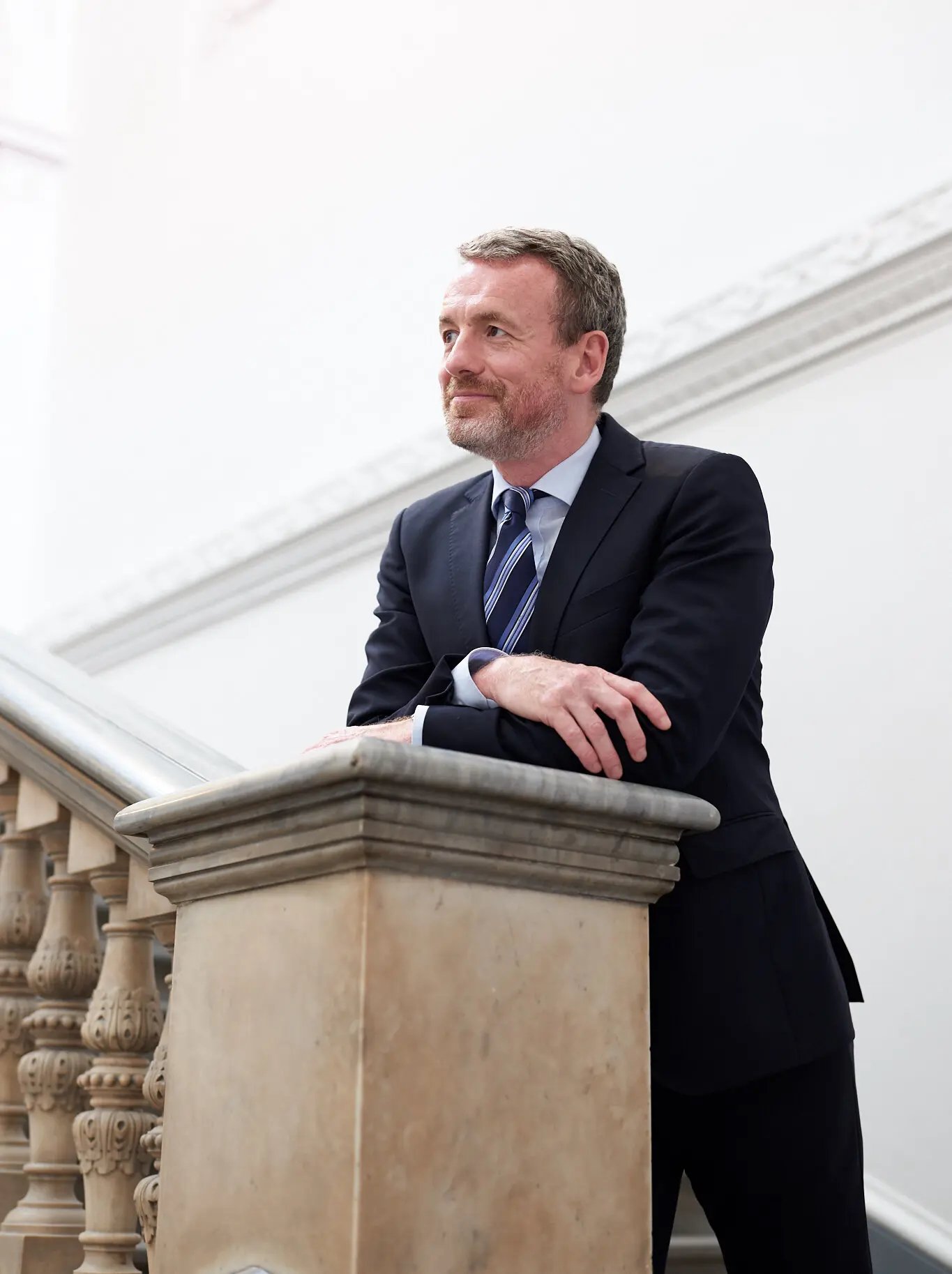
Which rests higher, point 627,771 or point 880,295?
point 880,295

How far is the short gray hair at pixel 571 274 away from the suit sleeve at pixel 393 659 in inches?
11.5

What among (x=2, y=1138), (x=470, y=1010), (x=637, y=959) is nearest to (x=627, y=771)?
(x=637, y=959)

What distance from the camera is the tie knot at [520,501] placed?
61.0 inches

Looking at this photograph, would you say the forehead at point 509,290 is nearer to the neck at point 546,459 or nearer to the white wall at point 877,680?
the neck at point 546,459

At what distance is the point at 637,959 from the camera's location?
4.08 ft

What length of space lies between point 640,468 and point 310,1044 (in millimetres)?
673

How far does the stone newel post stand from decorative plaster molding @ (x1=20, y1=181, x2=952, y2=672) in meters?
1.88

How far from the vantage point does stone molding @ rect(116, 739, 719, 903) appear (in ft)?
3.57

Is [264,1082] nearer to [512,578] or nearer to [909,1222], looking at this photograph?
[512,578]

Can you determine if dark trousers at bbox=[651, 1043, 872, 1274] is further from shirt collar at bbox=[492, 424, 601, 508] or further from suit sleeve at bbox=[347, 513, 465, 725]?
shirt collar at bbox=[492, 424, 601, 508]

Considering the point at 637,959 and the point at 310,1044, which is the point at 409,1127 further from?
the point at 637,959

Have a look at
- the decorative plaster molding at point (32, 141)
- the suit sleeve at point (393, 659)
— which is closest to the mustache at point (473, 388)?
the suit sleeve at point (393, 659)

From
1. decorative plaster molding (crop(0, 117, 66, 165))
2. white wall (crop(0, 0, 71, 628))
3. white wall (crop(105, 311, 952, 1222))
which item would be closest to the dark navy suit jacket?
white wall (crop(105, 311, 952, 1222))

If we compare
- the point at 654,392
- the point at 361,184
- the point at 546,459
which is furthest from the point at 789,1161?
the point at 361,184
